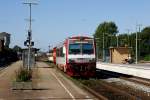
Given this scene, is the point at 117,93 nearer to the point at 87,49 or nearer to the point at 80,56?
the point at 80,56

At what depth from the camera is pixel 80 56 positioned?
38.9 metres

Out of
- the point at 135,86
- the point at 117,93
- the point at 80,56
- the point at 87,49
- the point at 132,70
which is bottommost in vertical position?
the point at 117,93

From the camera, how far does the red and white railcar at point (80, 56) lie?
3856cm

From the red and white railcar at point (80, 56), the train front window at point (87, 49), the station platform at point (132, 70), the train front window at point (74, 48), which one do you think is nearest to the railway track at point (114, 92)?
the red and white railcar at point (80, 56)

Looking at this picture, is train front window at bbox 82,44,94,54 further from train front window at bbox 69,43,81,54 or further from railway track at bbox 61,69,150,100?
railway track at bbox 61,69,150,100

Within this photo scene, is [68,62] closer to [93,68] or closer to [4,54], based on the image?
[93,68]

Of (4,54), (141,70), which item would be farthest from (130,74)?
(4,54)

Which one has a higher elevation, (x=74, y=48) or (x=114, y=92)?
(x=74, y=48)

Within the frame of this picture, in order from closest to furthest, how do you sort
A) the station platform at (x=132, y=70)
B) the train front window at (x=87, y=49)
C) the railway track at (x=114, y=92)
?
1. the railway track at (x=114, y=92)
2. the station platform at (x=132, y=70)
3. the train front window at (x=87, y=49)

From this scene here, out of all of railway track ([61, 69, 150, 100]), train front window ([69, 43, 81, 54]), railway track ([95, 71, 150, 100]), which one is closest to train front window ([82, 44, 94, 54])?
train front window ([69, 43, 81, 54])

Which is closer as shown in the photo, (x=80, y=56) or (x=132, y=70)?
(x=80, y=56)

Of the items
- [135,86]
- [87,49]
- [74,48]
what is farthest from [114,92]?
[74,48]

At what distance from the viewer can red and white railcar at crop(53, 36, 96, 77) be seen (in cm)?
3856

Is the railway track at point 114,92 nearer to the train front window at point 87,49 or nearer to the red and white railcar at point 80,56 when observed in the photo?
the red and white railcar at point 80,56
